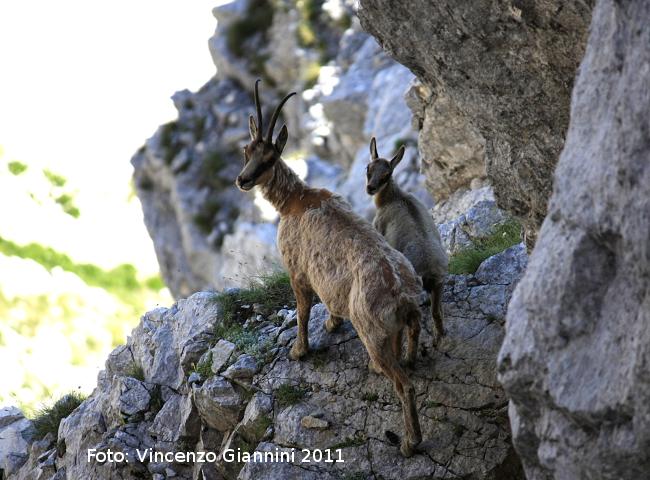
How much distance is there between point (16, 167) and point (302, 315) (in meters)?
36.1

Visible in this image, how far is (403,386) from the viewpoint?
10102mm

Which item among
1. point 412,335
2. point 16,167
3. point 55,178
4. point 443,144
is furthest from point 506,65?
point 16,167

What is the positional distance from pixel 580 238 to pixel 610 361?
98 cm

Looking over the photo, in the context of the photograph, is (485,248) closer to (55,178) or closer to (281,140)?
(281,140)

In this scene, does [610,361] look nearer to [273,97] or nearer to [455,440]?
[455,440]

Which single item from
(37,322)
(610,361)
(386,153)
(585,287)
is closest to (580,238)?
(585,287)

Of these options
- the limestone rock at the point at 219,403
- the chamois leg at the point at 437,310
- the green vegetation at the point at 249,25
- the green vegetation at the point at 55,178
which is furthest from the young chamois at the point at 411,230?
the green vegetation at the point at 55,178

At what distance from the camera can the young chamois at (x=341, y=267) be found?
10.0 meters

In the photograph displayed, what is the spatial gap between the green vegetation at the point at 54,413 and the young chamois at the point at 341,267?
5.17m

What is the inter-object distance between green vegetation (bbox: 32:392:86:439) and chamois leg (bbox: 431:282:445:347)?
686 centimetres

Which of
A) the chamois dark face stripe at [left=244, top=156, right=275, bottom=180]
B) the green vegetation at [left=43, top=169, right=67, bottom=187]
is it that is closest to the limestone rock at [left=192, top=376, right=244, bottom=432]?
the chamois dark face stripe at [left=244, top=156, right=275, bottom=180]

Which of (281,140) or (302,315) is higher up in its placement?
(281,140)

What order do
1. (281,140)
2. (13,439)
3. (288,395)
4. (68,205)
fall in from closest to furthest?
(288,395), (281,140), (13,439), (68,205)

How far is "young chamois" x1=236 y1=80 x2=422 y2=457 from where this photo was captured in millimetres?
10031
